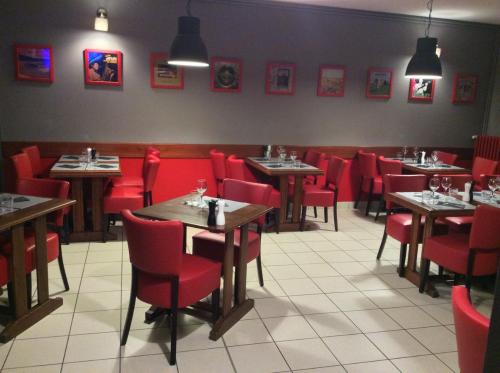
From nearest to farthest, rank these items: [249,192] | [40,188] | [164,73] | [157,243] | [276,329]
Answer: [157,243], [276,329], [40,188], [249,192], [164,73]

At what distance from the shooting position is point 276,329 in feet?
10.2

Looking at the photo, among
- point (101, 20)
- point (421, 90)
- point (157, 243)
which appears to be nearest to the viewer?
point (157, 243)

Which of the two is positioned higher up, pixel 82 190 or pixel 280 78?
pixel 280 78

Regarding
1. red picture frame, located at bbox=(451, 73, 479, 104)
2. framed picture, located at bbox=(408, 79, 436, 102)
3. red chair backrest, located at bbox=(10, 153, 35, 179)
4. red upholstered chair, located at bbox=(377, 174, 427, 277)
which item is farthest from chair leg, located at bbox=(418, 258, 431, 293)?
red picture frame, located at bbox=(451, 73, 479, 104)

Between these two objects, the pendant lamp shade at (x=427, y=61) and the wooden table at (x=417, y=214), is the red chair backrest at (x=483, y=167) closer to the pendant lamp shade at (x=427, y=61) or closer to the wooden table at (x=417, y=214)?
the pendant lamp shade at (x=427, y=61)

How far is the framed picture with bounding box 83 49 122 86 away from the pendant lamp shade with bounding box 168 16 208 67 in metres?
1.76

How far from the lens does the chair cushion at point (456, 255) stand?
338 cm

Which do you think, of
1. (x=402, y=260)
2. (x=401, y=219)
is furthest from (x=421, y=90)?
(x=402, y=260)

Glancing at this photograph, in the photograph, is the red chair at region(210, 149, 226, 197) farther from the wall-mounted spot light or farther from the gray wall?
the wall-mounted spot light

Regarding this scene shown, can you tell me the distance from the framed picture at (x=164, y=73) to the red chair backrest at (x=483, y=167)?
4458 millimetres

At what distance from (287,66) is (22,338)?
4965 millimetres

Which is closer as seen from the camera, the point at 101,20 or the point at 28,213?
the point at 28,213

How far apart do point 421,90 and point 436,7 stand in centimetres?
135

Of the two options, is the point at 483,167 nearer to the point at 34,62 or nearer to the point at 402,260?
the point at 402,260
